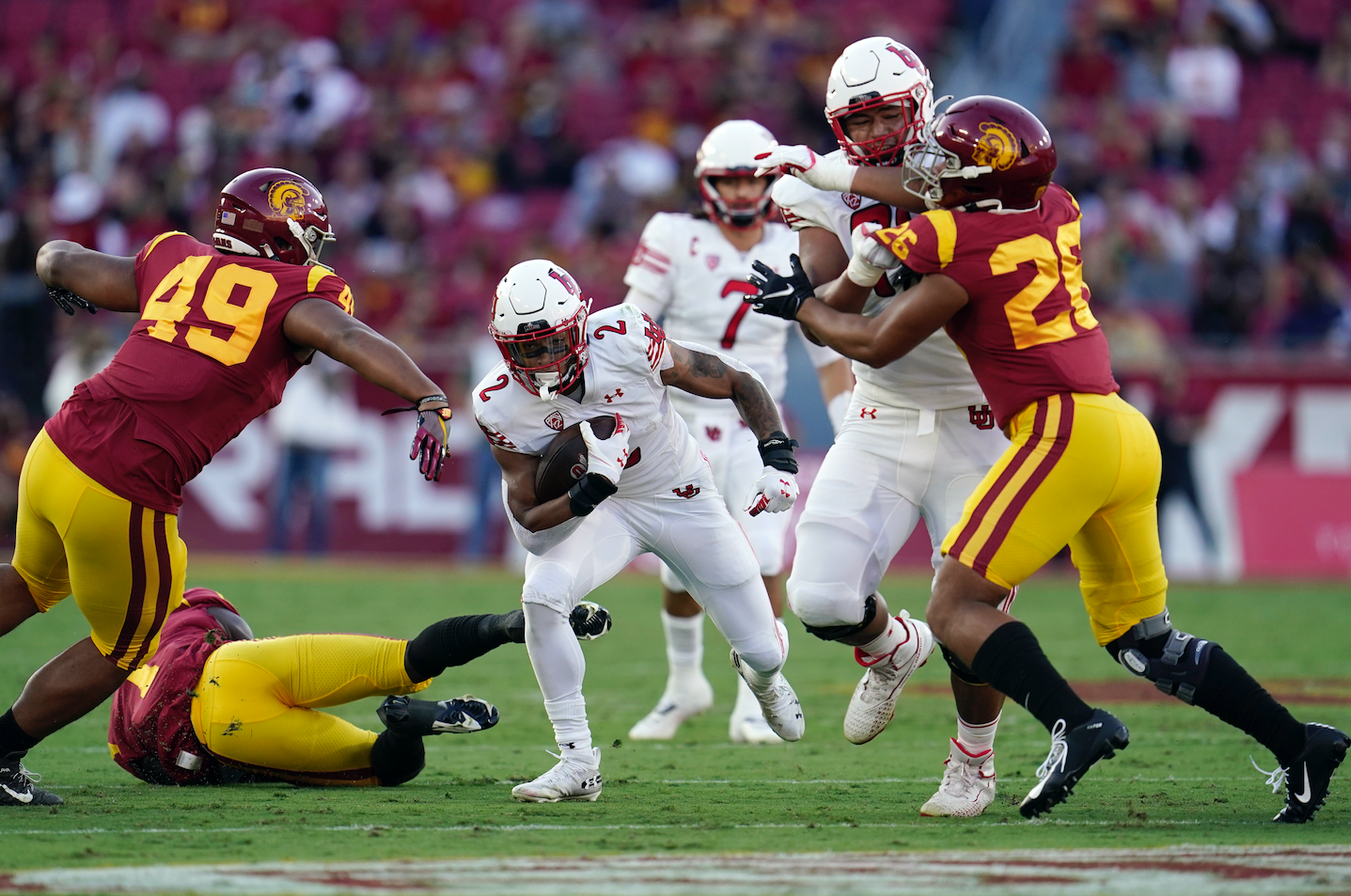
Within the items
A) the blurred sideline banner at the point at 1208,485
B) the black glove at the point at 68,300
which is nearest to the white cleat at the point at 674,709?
the black glove at the point at 68,300

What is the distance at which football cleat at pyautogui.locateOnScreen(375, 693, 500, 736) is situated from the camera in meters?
5.07

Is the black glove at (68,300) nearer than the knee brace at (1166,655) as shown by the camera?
No

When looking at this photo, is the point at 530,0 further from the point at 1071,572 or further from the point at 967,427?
the point at 967,427

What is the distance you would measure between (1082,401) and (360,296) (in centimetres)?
1084

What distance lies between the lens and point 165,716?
17.1ft

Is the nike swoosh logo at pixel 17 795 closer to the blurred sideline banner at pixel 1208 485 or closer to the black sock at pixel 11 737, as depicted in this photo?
the black sock at pixel 11 737

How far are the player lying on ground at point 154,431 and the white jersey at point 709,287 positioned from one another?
2253mm

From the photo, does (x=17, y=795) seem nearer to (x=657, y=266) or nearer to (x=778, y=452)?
(x=778, y=452)

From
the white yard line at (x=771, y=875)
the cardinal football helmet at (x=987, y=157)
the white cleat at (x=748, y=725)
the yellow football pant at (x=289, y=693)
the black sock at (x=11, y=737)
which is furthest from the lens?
the white cleat at (x=748, y=725)

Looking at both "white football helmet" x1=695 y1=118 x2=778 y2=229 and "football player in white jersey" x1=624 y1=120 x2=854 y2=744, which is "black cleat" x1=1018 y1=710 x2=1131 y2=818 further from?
"white football helmet" x1=695 y1=118 x2=778 y2=229

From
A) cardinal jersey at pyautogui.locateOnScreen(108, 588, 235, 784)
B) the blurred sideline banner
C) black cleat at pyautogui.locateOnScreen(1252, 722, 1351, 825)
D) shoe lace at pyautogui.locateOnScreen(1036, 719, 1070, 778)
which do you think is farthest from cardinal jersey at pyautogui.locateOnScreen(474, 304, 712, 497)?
the blurred sideline banner

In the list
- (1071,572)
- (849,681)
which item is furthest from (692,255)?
(1071,572)

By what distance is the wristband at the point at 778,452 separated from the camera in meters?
5.26

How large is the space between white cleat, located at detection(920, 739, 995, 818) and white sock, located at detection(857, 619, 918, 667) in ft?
1.69
